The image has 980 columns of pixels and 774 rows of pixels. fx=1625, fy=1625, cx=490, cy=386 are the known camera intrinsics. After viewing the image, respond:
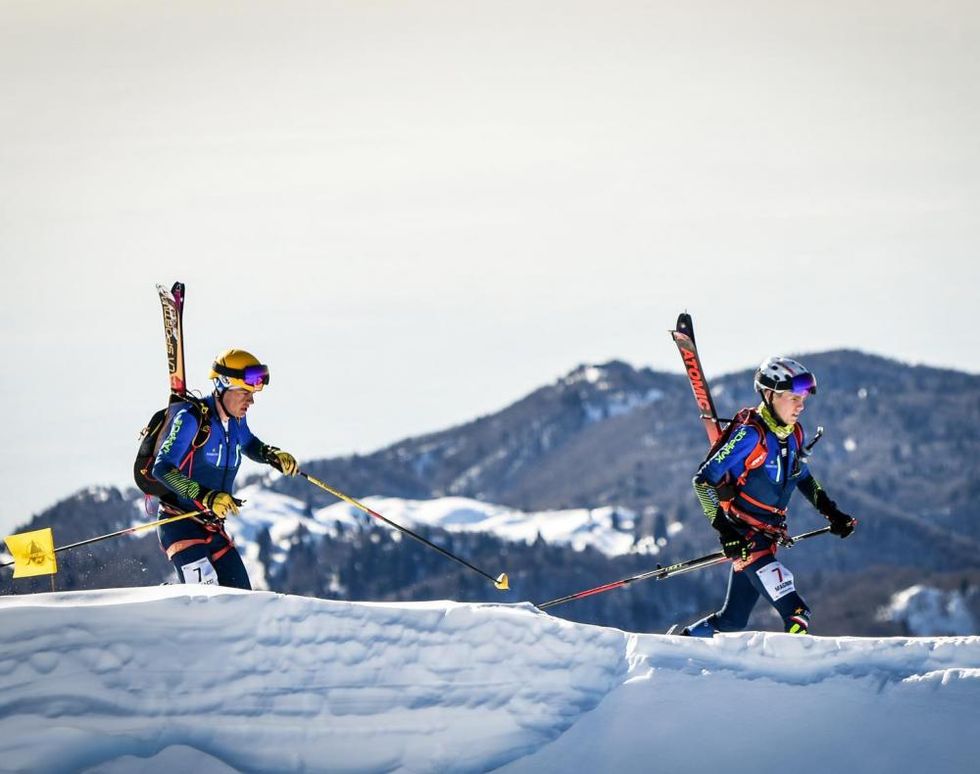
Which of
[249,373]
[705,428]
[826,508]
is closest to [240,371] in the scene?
[249,373]

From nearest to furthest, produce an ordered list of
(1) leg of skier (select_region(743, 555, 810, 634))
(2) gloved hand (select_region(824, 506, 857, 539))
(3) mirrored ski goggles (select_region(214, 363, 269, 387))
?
(1) leg of skier (select_region(743, 555, 810, 634))
(2) gloved hand (select_region(824, 506, 857, 539))
(3) mirrored ski goggles (select_region(214, 363, 269, 387))

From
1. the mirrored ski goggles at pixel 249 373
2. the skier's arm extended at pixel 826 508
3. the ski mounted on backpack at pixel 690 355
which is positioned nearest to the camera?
the skier's arm extended at pixel 826 508

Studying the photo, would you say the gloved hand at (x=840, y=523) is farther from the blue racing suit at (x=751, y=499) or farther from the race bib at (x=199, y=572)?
the race bib at (x=199, y=572)

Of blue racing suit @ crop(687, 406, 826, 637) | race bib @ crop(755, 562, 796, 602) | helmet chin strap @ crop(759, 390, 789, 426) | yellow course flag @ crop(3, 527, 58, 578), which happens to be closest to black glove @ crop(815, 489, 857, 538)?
blue racing suit @ crop(687, 406, 826, 637)

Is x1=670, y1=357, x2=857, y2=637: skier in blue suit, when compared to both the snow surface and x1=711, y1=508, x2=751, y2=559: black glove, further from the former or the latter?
the snow surface

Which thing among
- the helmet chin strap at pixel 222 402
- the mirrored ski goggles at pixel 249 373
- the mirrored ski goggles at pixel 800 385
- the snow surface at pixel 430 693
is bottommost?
the snow surface at pixel 430 693

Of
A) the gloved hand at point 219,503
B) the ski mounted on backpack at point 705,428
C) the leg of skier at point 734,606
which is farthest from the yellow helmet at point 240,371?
the leg of skier at point 734,606

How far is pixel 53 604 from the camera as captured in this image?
995 centimetres

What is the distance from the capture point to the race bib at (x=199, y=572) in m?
13.3

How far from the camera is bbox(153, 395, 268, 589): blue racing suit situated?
13383 millimetres

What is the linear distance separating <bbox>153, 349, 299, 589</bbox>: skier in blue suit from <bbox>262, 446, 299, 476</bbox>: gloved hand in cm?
35

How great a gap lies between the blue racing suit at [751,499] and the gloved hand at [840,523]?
410mm

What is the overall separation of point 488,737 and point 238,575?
402 cm

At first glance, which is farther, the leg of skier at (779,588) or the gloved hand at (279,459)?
the gloved hand at (279,459)
